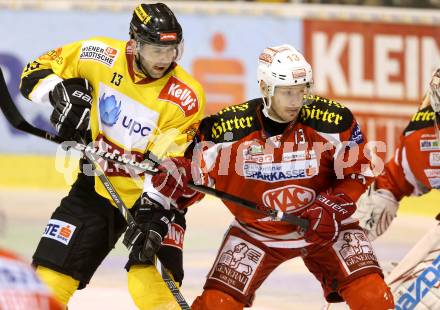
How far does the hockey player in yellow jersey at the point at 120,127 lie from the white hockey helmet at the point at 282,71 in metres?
0.29

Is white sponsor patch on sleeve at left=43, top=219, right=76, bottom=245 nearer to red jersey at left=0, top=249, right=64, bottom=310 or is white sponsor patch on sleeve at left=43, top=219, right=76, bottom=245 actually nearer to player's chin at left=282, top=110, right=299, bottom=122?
player's chin at left=282, top=110, right=299, bottom=122

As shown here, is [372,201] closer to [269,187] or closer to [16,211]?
[269,187]

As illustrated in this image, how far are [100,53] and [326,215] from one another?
115 centimetres

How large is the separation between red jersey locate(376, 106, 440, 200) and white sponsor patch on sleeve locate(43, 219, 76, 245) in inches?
66.7

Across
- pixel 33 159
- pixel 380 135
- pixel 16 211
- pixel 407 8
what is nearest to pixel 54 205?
pixel 16 211

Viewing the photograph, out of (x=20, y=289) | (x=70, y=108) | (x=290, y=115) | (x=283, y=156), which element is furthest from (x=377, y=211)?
(x=20, y=289)

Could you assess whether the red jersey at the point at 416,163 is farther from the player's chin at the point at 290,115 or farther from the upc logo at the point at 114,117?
the upc logo at the point at 114,117

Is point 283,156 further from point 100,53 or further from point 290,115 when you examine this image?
point 100,53

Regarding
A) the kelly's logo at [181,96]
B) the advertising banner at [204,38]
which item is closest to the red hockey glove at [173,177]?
the kelly's logo at [181,96]

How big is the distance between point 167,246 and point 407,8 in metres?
4.61

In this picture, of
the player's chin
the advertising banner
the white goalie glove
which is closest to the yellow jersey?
the player's chin

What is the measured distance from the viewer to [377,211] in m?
5.43

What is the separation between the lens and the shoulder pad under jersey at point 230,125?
456 centimetres

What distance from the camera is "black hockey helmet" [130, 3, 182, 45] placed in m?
4.48
